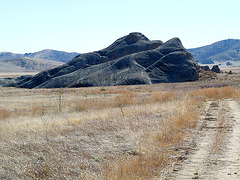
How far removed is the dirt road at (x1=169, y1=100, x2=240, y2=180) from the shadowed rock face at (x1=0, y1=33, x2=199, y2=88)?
4655 cm

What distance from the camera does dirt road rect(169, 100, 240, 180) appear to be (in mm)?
4906

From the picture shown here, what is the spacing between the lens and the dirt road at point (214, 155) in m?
4.91

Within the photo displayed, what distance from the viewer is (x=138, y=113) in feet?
38.6

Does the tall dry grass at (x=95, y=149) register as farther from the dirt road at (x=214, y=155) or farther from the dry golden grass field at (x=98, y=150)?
the dirt road at (x=214, y=155)

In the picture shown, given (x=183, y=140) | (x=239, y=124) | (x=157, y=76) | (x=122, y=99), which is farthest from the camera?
(x=157, y=76)

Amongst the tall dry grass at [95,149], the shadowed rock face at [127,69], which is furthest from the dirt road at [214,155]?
the shadowed rock face at [127,69]

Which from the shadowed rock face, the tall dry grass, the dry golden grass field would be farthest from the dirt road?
the shadowed rock face

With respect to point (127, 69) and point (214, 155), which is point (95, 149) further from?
point (127, 69)

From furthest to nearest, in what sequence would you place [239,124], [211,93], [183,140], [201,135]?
1. [211,93]
2. [239,124]
3. [201,135]
4. [183,140]

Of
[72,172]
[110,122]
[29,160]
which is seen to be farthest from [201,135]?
[29,160]

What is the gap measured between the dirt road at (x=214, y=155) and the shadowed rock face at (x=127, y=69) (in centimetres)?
4655

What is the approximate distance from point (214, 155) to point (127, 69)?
54999mm

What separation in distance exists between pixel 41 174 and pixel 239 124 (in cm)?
735

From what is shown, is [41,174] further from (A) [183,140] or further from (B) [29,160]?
(A) [183,140]
